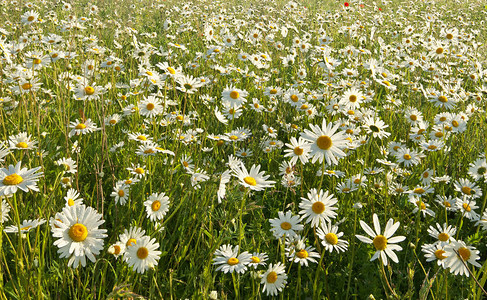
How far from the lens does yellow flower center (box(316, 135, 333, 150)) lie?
1.63 m

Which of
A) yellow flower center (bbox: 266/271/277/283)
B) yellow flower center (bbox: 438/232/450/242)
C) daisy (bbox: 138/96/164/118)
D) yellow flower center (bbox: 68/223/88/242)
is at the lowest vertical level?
yellow flower center (bbox: 68/223/88/242)

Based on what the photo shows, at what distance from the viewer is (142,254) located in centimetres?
143

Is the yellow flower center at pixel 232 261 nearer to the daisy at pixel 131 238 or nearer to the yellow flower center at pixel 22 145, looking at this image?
the daisy at pixel 131 238

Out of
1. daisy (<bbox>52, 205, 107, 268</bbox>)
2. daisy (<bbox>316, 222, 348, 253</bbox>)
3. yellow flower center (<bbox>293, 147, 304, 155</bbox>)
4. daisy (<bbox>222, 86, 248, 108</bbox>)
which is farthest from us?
daisy (<bbox>222, 86, 248, 108</bbox>)

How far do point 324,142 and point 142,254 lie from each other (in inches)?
36.7

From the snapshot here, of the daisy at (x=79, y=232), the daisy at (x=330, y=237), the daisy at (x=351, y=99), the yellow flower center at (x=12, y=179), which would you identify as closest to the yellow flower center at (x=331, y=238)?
the daisy at (x=330, y=237)

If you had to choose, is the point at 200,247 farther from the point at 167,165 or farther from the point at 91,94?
the point at 91,94

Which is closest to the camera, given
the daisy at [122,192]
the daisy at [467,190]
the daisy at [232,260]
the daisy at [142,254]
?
the daisy at [142,254]

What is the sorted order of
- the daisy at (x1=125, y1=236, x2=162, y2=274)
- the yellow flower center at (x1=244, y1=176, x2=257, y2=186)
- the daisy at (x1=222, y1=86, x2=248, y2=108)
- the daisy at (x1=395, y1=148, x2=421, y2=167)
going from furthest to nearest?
1. the daisy at (x1=222, y1=86, x2=248, y2=108)
2. the daisy at (x1=395, y1=148, x2=421, y2=167)
3. the yellow flower center at (x1=244, y1=176, x2=257, y2=186)
4. the daisy at (x1=125, y1=236, x2=162, y2=274)

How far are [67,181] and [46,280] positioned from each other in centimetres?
47

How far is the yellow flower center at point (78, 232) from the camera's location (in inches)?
46.9

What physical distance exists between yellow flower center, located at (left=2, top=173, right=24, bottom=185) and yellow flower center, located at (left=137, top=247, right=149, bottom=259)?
0.51 metres

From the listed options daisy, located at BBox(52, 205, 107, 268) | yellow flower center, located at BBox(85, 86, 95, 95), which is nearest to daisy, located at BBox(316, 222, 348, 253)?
daisy, located at BBox(52, 205, 107, 268)

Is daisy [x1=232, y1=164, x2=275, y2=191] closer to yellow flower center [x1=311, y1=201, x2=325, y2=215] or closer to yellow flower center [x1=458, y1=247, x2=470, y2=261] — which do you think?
yellow flower center [x1=311, y1=201, x2=325, y2=215]
